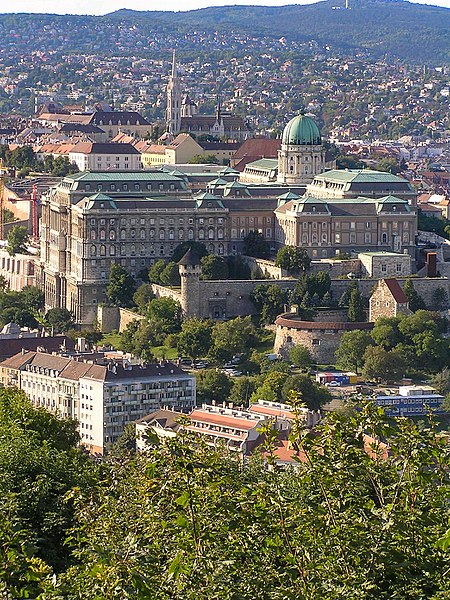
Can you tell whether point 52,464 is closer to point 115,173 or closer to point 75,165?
point 115,173

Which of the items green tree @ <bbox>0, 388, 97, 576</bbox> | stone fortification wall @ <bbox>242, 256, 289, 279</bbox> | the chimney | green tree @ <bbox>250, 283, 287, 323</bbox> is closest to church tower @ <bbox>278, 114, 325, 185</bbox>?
stone fortification wall @ <bbox>242, 256, 289, 279</bbox>

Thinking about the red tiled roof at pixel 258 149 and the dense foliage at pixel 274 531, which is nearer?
the dense foliage at pixel 274 531

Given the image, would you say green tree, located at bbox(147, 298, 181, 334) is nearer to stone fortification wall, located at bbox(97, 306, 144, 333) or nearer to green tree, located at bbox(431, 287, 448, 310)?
stone fortification wall, located at bbox(97, 306, 144, 333)

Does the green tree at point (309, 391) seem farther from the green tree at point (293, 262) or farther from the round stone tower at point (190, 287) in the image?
the green tree at point (293, 262)

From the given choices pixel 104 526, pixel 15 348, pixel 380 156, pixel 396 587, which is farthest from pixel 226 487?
pixel 380 156

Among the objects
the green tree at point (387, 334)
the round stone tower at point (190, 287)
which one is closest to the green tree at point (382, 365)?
the green tree at point (387, 334)
